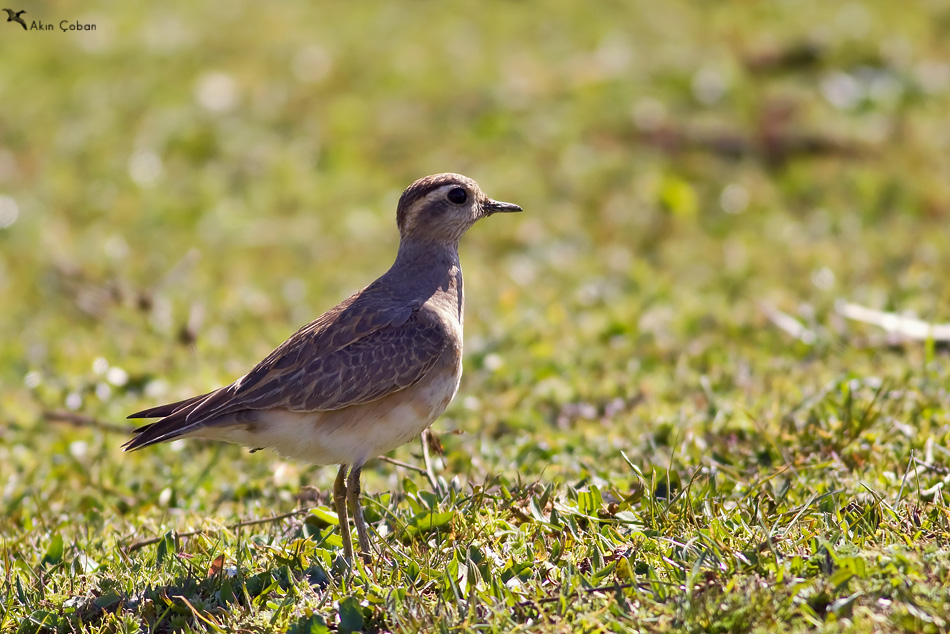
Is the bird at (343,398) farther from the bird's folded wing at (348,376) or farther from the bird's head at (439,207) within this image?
the bird's head at (439,207)

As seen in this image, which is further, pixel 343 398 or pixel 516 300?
pixel 516 300

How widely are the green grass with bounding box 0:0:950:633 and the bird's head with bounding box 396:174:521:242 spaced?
5.01 ft

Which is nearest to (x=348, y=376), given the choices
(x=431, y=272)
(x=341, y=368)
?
(x=341, y=368)

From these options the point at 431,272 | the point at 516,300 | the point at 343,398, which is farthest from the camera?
the point at 516,300

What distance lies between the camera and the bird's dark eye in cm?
657

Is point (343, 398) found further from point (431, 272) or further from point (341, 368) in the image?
point (431, 272)

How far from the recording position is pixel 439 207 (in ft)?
21.5

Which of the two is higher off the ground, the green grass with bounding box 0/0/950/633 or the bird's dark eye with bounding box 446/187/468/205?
the bird's dark eye with bounding box 446/187/468/205

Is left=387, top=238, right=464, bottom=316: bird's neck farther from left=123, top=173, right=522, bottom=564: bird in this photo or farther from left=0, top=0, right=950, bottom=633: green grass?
left=0, top=0, right=950, bottom=633: green grass

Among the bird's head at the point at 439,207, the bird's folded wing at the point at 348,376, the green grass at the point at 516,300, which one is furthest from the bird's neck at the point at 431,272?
the green grass at the point at 516,300

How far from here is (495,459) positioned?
22.4 feet

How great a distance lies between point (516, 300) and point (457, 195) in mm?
3472

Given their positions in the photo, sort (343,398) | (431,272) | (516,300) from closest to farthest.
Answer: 1. (343,398)
2. (431,272)
3. (516,300)

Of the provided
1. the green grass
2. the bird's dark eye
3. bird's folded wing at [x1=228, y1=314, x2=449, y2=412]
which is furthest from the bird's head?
the green grass
